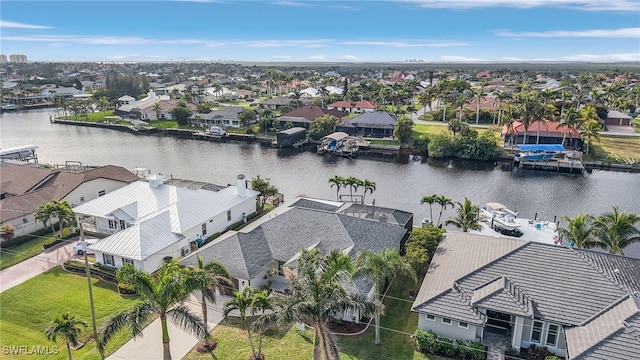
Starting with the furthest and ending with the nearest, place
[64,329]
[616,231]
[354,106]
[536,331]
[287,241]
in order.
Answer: [354,106] < [287,241] < [616,231] < [536,331] < [64,329]

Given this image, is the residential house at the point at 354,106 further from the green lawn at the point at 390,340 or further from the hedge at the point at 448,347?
the hedge at the point at 448,347

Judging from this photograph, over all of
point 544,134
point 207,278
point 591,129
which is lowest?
point 207,278

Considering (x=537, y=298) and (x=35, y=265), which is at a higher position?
(x=537, y=298)

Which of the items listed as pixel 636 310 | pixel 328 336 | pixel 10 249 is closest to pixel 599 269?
pixel 636 310

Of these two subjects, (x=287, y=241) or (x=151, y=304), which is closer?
(x=151, y=304)

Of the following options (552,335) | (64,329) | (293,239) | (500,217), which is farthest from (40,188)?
(552,335)

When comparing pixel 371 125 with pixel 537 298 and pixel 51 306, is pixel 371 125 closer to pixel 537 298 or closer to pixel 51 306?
pixel 537 298

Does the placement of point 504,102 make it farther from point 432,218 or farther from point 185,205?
point 185,205

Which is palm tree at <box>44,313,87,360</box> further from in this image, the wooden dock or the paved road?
the wooden dock
